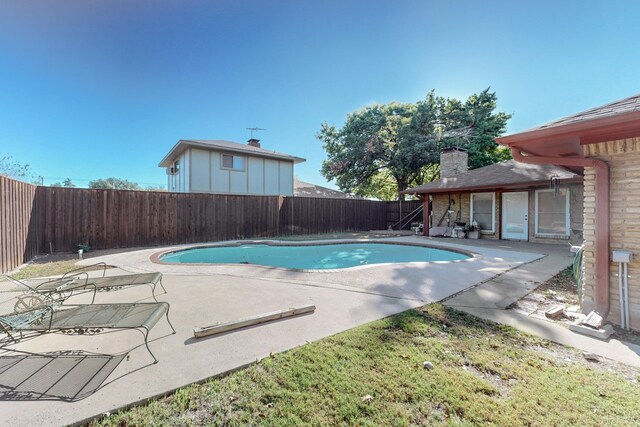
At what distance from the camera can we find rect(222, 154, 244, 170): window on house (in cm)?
1573

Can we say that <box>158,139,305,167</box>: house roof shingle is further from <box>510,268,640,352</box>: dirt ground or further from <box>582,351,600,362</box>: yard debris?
<box>582,351,600,362</box>: yard debris

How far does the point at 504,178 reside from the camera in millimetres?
11305

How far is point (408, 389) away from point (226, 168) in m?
15.6

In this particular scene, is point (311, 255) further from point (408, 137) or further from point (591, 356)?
point (408, 137)

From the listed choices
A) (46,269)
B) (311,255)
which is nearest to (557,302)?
(311,255)

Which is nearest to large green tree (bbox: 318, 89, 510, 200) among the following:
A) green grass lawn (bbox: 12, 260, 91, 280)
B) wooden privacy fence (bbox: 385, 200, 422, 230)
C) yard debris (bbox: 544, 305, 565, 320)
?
wooden privacy fence (bbox: 385, 200, 422, 230)

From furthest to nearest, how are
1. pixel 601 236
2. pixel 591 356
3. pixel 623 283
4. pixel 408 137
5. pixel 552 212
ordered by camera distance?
1. pixel 408 137
2. pixel 552 212
3. pixel 601 236
4. pixel 623 283
5. pixel 591 356

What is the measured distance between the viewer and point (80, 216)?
351 inches

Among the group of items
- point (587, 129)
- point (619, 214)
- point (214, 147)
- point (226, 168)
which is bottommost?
point (619, 214)

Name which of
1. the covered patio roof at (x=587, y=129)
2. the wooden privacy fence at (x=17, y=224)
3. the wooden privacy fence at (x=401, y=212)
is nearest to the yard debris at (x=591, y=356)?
the covered patio roof at (x=587, y=129)

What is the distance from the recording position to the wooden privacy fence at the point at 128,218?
6.65 m

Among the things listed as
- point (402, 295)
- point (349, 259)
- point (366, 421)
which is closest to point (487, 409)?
point (366, 421)

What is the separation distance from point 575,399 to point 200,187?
15772mm

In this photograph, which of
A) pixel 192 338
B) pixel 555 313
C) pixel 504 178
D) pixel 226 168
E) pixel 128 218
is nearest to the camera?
pixel 192 338
